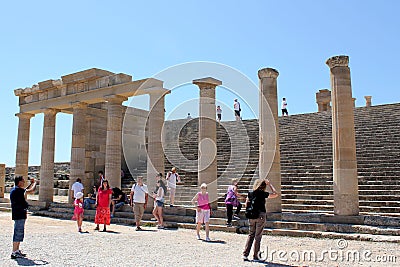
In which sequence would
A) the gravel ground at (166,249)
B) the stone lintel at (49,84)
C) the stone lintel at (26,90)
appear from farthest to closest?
the stone lintel at (26,90) < the stone lintel at (49,84) < the gravel ground at (166,249)

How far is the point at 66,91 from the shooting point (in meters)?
18.8

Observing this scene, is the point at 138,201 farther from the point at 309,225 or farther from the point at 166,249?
the point at 309,225

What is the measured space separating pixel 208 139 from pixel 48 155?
892cm

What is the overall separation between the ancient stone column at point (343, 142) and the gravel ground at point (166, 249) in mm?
1684

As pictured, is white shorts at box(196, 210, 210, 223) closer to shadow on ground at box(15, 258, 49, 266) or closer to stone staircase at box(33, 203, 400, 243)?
stone staircase at box(33, 203, 400, 243)

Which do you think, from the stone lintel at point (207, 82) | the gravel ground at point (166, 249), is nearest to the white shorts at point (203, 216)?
the gravel ground at point (166, 249)

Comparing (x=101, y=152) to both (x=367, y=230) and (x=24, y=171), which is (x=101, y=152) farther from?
(x=367, y=230)

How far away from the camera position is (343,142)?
38.7 feet

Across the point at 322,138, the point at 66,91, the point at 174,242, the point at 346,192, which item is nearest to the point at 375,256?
the point at 346,192

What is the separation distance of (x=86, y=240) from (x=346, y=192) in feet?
22.9

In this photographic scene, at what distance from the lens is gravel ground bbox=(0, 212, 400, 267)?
7.76 metres

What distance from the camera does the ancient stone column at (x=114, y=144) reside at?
16734 millimetres

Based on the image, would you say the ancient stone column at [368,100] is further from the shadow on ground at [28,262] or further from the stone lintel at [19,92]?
the shadow on ground at [28,262]

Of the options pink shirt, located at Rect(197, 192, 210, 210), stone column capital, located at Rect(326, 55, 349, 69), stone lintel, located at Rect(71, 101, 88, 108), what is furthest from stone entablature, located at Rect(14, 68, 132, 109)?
stone column capital, located at Rect(326, 55, 349, 69)
